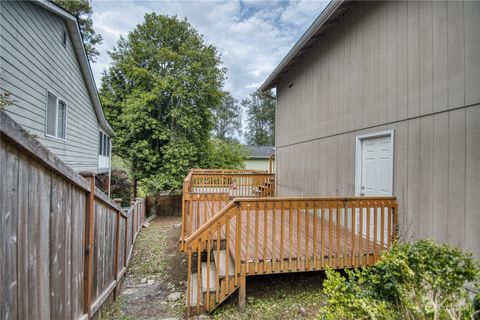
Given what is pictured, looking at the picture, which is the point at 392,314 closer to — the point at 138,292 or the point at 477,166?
the point at 477,166

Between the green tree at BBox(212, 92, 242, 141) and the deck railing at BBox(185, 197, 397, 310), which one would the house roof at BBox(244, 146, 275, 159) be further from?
the deck railing at BBox(185, 197, 397, 310)

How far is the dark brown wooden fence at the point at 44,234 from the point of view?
1371 mm

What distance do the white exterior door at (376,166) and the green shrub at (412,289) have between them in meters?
2.09

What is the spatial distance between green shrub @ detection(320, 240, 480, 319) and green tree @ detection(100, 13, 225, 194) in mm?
10277

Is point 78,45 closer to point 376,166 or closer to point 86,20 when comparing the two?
point 376,166

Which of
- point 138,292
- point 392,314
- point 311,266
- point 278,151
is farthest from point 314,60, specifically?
point 138,292

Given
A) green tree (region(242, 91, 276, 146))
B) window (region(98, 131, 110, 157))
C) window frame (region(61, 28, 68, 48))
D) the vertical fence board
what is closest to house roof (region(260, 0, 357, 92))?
the vertical fence board

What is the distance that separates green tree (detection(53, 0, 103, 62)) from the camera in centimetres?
1379

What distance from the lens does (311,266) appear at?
360 centimetres

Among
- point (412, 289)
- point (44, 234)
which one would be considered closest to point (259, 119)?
point (412, 289)

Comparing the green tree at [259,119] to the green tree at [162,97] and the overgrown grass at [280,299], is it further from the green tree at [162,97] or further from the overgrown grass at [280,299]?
the overgrown grass at [280,299]

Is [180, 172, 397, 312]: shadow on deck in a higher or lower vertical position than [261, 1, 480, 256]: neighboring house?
lower

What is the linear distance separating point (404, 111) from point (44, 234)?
15.6 ft

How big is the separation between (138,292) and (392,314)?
370 cm
